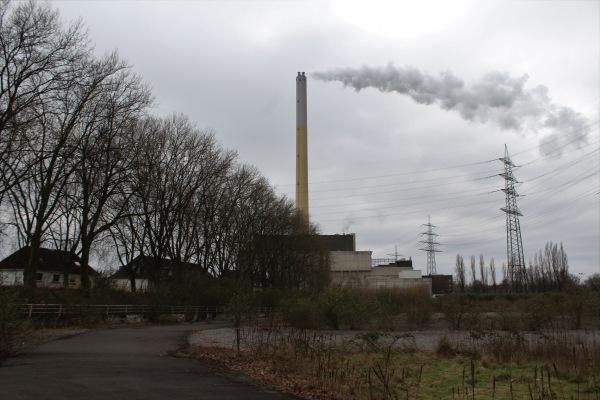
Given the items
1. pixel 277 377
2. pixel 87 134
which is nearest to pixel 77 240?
pixel 87 134

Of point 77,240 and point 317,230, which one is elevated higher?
point 317,230

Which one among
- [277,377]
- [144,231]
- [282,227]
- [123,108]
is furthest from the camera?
[282,227]

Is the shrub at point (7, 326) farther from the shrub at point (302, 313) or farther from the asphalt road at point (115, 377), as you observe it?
the shrub at point (302, 313)

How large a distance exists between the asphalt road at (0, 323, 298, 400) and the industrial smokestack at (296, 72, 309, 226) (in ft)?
187

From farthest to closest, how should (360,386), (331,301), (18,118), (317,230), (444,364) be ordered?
1. (317,230)
2. (331,301)
3. (18,118)
4. (444,364)
5. (360,386)

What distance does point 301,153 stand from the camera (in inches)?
2968

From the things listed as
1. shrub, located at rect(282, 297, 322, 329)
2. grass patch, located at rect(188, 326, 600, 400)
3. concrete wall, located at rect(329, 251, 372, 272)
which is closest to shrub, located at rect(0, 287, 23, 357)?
grass patch, located at rect(188, 326, 600, 400)

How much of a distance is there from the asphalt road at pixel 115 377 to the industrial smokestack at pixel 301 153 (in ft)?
187

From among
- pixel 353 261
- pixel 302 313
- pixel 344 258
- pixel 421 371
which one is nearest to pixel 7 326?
pixel 421 371

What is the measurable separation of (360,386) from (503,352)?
24.2 ft

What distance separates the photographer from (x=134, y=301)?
1529 inches

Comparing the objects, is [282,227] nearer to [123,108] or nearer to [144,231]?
[144,231]

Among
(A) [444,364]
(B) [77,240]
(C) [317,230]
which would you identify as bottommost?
(A) [444,364]

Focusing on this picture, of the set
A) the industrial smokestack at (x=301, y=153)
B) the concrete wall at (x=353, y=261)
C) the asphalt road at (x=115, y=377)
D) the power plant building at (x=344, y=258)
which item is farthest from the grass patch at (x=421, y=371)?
the concrete wall at (x=353, y=261)
